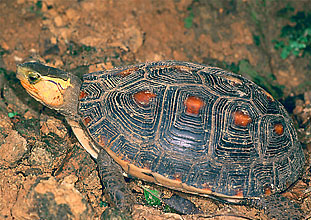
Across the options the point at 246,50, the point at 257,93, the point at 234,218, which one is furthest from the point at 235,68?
the point at 234,218

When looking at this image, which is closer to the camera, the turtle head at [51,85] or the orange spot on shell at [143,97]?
the orange spot on shell at [143,97]

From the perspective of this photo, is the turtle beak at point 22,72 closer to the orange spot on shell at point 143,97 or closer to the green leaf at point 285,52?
the orange spot on shell at point 143,97

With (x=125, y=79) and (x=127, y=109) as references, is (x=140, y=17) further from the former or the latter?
(x=127, y=109)

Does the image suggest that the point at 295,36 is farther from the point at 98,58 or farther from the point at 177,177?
the point at 177,177

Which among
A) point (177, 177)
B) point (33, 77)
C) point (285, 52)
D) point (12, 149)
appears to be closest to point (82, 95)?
point (33, 77)

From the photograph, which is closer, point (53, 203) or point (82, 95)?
point (53, 203)

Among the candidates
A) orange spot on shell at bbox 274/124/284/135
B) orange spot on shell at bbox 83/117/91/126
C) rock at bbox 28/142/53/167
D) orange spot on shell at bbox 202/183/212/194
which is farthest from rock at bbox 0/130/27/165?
orange spot on shell at bbox 274/124/284/135

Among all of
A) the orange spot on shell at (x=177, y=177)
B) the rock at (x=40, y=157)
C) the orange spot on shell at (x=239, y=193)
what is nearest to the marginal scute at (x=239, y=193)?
the orange spot on shell at (x=239, y=193)
